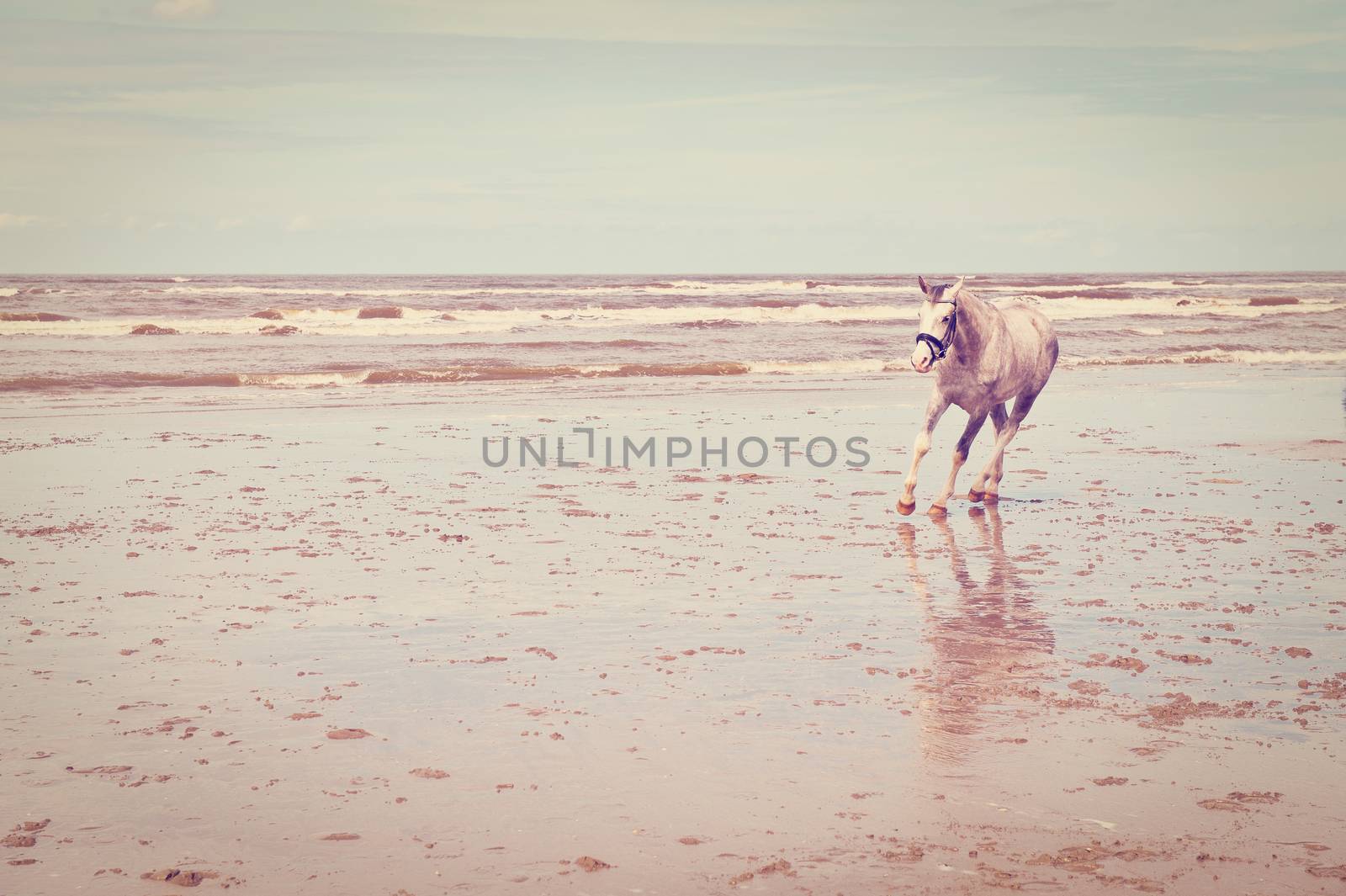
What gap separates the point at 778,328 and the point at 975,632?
41.3 metres

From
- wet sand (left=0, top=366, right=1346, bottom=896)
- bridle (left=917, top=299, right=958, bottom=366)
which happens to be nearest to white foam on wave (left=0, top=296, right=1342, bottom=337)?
wet sand (left=0, top=366, right=1346, bottom=896)

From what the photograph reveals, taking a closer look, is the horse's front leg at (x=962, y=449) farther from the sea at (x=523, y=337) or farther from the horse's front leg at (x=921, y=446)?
the sea at (x=523, y=337)

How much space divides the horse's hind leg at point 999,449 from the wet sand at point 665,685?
1.11ft

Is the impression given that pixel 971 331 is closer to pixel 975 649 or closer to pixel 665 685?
pixel 975 649

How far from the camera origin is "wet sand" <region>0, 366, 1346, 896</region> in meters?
4.47

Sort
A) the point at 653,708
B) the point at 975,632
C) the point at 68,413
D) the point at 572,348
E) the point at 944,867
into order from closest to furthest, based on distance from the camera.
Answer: the point at 944,867, the point at 653,708, the point at 975,632, the point at 68,413, the point at 572,348

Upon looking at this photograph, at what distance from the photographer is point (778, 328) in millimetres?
48312

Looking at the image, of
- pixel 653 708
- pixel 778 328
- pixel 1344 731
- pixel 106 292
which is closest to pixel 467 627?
pixel 653 708

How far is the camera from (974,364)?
12.0m

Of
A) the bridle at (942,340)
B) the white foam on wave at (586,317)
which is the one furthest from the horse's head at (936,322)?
the white foam on wave at (586,317)

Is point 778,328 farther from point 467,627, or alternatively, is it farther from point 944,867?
point 944,867

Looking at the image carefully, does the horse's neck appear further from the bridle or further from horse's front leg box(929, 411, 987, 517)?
horse's front leg box(929, 411, 987, 517)

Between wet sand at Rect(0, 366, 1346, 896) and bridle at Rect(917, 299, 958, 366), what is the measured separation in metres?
1.55

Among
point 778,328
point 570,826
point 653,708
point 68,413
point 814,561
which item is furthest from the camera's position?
point 778,328
